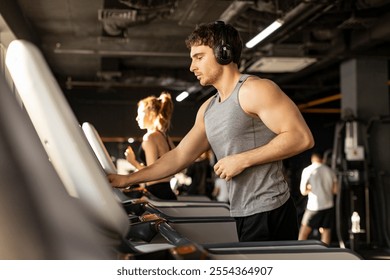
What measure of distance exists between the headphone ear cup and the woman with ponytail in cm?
101

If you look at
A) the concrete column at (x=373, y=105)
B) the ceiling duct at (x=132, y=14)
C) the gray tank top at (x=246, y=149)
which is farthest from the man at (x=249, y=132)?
the concrete column at (x=373, y=105)

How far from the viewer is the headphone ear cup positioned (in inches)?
67.9

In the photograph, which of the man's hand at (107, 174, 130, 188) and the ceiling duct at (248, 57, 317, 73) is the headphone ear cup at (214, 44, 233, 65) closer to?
the man's hand at (107, 174, 130, 188)

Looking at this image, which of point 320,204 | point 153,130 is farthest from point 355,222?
point 153,130

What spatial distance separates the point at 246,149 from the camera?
1.71 m


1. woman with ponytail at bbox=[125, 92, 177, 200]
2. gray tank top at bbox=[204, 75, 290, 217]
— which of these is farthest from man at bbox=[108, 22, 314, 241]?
woman with ponytail at bbox=[125, 92, 177, 200]

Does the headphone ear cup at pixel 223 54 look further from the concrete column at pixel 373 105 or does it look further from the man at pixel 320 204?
the concrete column at pixel 373 105

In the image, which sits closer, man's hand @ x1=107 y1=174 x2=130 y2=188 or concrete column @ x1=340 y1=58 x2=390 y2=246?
man's hand @ x1=107 y1=174 x2=130 y2=188

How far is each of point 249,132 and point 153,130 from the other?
1.13 meters

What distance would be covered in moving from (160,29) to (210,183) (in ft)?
8.60

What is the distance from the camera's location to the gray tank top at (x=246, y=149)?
168 centimetres

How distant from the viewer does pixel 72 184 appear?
0.92 m

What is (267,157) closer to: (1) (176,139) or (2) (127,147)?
(1) (176,139)

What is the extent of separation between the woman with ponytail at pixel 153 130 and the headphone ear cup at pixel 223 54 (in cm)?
101
